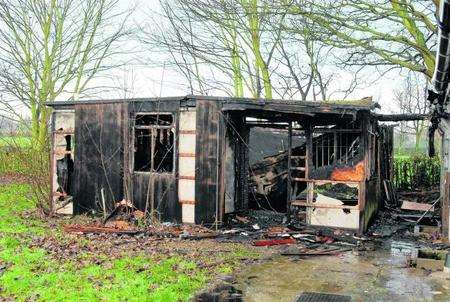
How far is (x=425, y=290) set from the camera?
766cm

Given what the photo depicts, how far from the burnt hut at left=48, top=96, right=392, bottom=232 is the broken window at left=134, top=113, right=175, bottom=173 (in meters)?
0.03

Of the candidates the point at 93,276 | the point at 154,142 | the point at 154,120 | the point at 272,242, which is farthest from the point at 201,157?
the point at 93,276

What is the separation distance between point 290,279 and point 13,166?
23158 millimetres

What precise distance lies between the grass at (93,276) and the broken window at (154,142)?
4396mm

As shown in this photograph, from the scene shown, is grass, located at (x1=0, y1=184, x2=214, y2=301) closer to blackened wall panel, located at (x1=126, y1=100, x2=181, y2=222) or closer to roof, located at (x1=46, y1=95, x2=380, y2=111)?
blackened wall panel, located at (x1=126, y1=100, x2=181, y2=222)

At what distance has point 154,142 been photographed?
13633 mm

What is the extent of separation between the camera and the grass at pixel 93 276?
711cm

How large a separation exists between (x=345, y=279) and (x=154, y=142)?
7.12 meters

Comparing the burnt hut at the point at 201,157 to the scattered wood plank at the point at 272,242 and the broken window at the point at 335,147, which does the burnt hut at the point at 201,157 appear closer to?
the broken window at the point at 335,147

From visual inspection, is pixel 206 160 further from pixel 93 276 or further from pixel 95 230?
pixel 93 276

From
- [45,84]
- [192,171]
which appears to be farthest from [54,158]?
[45,84]

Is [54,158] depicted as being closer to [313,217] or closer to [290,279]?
[313,217]

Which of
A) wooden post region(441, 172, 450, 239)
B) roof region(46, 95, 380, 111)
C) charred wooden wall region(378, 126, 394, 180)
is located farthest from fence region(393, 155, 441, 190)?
wooden post region(441, 172, 450, 239)

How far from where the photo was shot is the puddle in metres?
7.38
